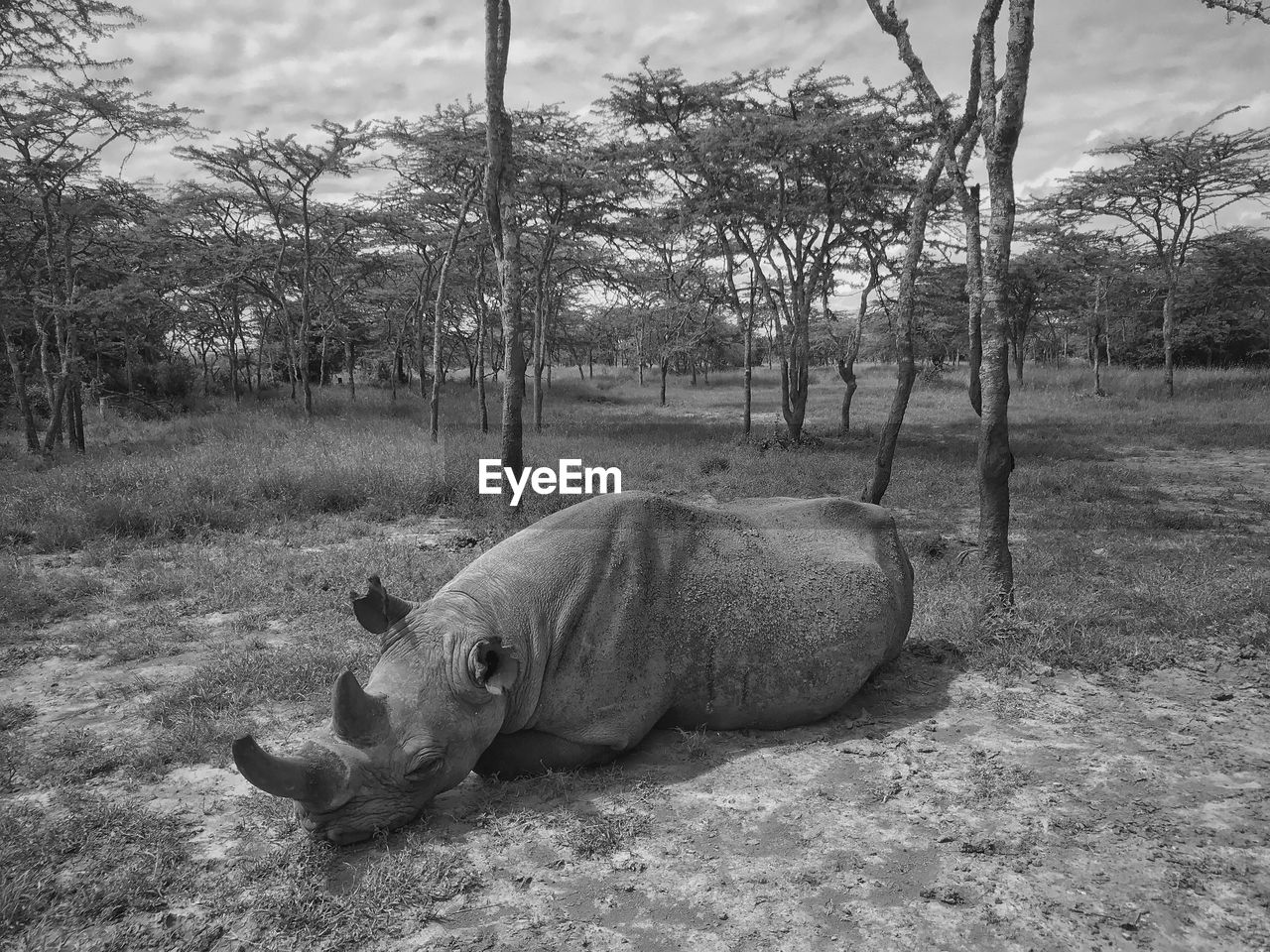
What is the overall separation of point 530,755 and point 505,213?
27.2 ft

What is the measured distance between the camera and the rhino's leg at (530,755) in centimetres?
409

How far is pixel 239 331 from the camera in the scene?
128ft

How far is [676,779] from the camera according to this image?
13.4 ft

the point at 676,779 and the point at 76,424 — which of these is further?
the point at 76,424

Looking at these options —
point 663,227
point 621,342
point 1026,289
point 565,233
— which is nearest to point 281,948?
point 663,227

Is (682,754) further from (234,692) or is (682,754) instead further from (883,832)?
(234,692)

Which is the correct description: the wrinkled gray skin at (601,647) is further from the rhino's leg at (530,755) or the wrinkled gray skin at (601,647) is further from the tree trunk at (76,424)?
the tree trunk at (76,424)

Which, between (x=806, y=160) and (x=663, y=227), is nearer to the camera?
(x=806, y=160)

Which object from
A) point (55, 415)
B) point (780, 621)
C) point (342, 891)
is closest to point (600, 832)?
point (342, 891)

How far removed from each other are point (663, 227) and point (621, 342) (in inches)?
1655

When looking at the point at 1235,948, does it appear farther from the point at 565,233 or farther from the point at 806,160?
the point at 565,233

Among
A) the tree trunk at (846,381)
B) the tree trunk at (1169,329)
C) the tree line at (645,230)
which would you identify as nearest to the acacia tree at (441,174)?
the tree line at (645,230)

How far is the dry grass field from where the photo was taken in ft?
9.75

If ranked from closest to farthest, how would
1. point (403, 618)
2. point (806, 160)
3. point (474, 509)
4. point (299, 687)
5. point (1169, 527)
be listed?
point (403, 618) < point (299, 687) < point (1169, 527) < point (474, 509) < point (806, 160)
